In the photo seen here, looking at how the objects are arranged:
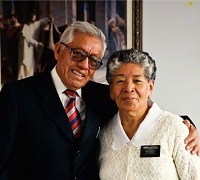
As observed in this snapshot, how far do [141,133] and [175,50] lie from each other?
1.26 m

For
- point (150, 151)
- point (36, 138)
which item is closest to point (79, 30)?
point (36, 138)

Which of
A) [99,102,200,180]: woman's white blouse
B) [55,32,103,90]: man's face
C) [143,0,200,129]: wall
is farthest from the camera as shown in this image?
[143,0,200,129]: wall

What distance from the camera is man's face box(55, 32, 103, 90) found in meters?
1.60

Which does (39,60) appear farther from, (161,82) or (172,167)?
(172,167)

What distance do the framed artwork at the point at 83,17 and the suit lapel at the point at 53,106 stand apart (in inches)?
42.2

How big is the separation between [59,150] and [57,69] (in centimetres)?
43

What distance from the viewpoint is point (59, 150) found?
1.55m

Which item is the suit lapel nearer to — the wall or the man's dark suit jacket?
the man's dark suit jacket

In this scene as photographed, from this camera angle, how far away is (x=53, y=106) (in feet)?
5.16

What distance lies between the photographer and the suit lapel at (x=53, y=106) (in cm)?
155

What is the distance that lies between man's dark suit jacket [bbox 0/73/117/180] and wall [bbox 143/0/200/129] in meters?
1.24

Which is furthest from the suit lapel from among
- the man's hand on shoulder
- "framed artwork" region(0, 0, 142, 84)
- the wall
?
the wall

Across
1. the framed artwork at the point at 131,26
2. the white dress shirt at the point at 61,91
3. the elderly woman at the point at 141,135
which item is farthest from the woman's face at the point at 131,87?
the framed artwork at the point at 131,26

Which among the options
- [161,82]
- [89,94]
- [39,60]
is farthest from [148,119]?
[39,60]
